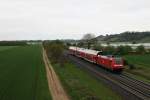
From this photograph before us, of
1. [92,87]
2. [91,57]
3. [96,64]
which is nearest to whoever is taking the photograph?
[92,87]

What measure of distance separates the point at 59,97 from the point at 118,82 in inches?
431

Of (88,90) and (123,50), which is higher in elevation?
(88,90)

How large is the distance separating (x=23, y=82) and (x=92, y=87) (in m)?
7.22

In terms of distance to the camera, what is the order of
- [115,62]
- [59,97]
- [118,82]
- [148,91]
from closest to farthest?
1. [59,97]
2. [148,91]
3. [118,82]
4. [115,62]

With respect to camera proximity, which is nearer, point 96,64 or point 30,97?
point 30,97

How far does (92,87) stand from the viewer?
32.7 metres

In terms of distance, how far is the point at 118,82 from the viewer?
119 feet

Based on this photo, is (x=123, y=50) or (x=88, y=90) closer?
(x=88, y=90)

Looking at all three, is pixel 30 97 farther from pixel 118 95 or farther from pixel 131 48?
pixel 131 48

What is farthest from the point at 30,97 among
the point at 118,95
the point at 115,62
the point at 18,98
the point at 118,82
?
the point at 115,62

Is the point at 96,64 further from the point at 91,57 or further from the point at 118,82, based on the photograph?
the point at 118,82

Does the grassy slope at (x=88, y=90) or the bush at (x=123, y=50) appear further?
the bush at (x=123, y=50)

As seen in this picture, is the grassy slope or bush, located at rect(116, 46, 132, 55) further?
bush, located at rect(116, 46, 132, 55)

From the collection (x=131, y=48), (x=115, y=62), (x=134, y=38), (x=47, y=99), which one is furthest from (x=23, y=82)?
(x=134, y=38)
